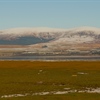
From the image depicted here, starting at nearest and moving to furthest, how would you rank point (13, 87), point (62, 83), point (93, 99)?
point (93, 99) < point (13, 87) < point (62, 83)

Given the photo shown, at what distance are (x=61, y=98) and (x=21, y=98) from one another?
172 inches

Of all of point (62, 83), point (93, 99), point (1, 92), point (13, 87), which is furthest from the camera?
point (62, 83)

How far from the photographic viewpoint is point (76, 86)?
4647cm

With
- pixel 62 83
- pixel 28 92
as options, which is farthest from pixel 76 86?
pixel 28 92

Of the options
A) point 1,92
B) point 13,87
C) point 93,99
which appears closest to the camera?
point 93,99

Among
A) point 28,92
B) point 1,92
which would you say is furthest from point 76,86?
point 1,92

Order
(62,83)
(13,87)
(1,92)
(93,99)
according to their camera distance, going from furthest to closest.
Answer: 1. (62,83)
2. (13,87)
3. (1,92)
4. (93,99)

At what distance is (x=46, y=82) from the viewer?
51.6 m

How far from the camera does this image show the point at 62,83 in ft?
166

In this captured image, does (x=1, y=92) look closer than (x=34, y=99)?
No

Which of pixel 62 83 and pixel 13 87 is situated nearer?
pixel 13 87

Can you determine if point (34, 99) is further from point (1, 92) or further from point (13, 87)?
point (13, 87)

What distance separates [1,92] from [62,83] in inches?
500

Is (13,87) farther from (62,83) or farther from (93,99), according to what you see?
(93,99)
